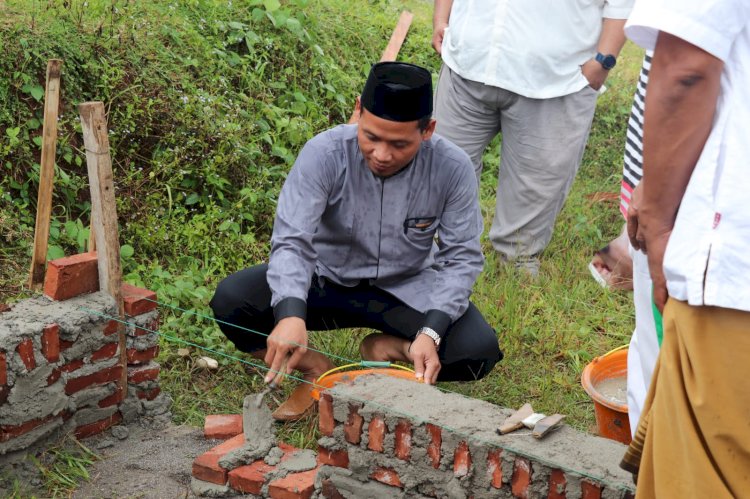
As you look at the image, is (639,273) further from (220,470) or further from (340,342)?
(340,342)

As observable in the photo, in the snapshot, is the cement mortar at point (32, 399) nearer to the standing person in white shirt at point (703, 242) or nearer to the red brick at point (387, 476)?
the red brick at point (387, 476)

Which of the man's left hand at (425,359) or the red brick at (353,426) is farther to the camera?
the man's left hand at (425,359)

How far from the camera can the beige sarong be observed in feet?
6.23

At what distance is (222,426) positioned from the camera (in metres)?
3.72

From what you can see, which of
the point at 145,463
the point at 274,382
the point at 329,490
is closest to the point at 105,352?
the point at 145,463

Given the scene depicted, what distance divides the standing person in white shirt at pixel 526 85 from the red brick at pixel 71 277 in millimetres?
2436

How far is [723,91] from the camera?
1.95m

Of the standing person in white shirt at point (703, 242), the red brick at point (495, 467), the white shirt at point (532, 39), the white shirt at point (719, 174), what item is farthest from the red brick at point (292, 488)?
the white shirt at point (532, 39)

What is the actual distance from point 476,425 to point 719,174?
49.0 inches

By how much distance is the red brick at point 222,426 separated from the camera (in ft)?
12.1

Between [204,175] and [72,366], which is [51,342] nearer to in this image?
[72,366]

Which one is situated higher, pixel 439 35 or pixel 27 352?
pixel 439 35

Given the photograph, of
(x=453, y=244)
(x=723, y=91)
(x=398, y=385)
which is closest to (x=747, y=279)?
(x=723, y=91)

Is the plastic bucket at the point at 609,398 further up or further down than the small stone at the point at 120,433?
further up
